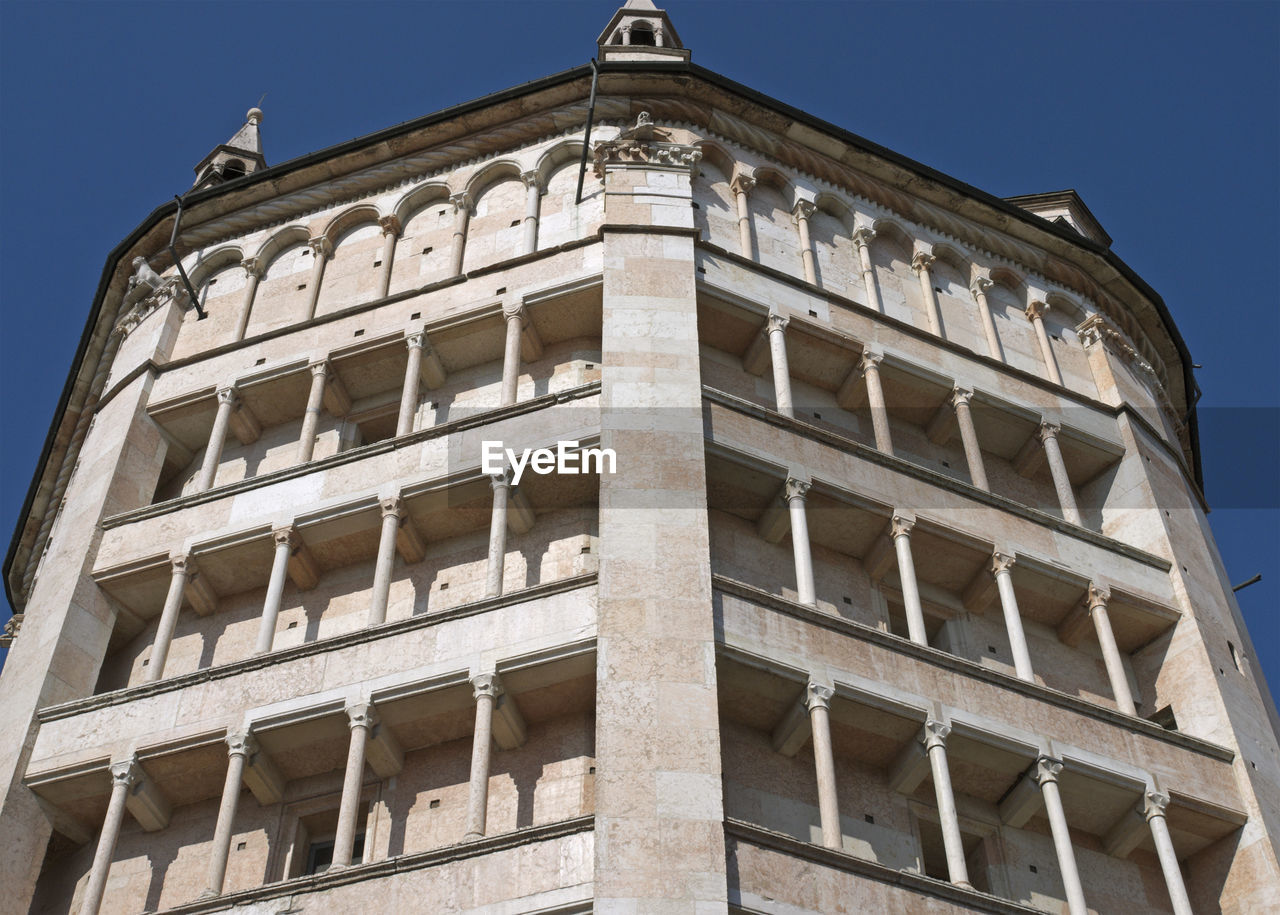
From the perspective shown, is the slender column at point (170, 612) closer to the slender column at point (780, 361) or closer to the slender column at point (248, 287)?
the slender column at point (248, 287)

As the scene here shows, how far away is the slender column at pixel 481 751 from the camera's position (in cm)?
1878

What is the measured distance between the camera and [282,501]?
24.0 meters

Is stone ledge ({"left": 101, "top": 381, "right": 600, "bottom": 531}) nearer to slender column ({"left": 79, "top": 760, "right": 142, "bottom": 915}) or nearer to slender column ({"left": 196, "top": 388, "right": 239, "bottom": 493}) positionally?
slender column ({"left": 196, "top": 388, "right": 239, "bottom": 493})

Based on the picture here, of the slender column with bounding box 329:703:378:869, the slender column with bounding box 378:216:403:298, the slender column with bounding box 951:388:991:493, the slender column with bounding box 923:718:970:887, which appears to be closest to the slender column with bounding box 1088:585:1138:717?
the slender column with bounding box 951:388:991:493

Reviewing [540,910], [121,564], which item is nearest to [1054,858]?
[540,910]

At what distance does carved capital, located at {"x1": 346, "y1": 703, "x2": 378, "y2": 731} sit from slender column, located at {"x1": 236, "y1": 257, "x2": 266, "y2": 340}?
30.8 ft

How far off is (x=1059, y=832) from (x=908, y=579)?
3.92 meters

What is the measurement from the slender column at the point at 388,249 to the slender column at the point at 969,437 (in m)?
9.30

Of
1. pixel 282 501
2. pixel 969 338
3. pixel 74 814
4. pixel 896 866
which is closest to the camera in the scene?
pixel 896 866

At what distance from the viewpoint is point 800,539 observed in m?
22.3

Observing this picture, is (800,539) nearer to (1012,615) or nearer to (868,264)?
(1012,615)

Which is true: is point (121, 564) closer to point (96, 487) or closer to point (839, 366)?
point (96, 487)

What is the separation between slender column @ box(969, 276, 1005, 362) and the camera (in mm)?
28203

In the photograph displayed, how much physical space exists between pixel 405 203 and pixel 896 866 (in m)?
14.7
